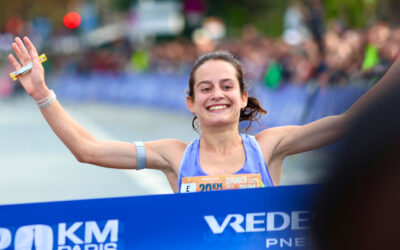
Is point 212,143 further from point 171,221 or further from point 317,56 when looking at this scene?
point 317,56

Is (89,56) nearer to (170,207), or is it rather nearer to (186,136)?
(186,136)

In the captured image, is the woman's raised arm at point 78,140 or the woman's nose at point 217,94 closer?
the woman's raised arm at point 78,140

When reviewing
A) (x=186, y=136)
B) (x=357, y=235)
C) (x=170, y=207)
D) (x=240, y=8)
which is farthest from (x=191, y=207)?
(x=240, y=8)

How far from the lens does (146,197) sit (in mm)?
2758

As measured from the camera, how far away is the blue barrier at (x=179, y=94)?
13500 mm

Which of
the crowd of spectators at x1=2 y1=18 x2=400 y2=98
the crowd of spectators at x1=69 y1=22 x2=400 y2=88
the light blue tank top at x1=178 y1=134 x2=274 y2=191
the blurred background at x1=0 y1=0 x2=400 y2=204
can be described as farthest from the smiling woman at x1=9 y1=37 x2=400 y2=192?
the crowd of spectators at x1=2 y1=18 x2=400 y2=98

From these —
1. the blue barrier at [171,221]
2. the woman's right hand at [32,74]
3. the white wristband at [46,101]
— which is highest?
the woman's right hand at [32,74]

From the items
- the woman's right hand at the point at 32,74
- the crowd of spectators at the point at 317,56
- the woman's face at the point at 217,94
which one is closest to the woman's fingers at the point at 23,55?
the woman's right hand at the point at 32,74

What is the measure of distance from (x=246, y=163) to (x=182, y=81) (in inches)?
865

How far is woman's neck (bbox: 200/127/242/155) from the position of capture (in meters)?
3.89

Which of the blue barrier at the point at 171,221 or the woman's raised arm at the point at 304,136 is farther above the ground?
the woman's raised arm at the point at 304,136

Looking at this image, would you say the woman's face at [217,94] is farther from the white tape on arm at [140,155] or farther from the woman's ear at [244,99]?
the white tape on arm at [140,155]

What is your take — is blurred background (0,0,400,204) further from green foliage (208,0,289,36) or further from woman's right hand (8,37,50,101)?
woman's right hand (8,37,50,101)

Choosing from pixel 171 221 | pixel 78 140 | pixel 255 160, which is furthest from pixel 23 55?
pixel 171 221
